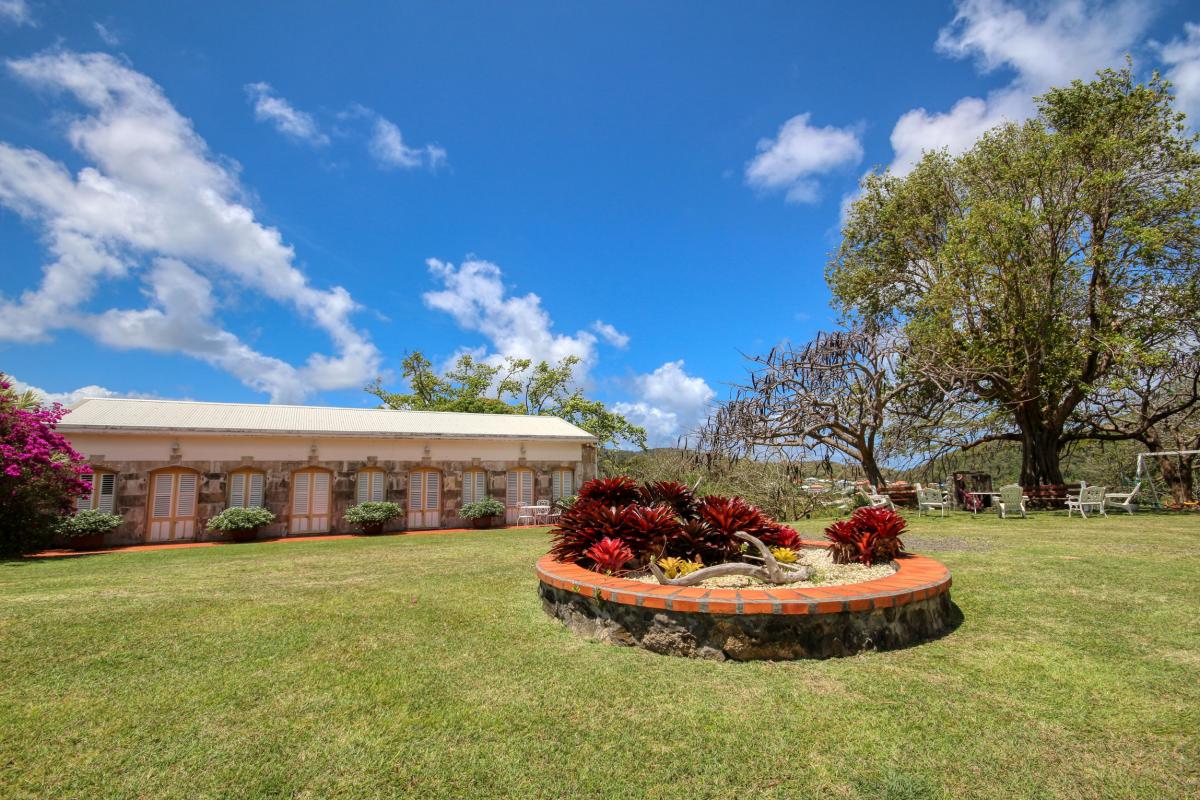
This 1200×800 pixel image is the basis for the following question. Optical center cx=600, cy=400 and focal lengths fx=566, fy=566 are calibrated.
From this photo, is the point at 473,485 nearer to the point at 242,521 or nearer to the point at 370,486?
the point at 370,486

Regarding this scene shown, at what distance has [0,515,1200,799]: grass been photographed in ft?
8.05

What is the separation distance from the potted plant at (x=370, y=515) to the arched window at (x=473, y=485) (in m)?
2.32

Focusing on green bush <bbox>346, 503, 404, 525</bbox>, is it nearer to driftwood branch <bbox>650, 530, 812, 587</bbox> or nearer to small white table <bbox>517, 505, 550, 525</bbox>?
small white table <bbox>517, 505, 550, 525</bbox>

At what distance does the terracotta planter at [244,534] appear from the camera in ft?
46.1

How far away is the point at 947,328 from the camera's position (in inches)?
577

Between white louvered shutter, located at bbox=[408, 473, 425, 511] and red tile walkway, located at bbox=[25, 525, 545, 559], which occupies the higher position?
white louvered shutter, located at bbox=[408, 473, 425, 511]

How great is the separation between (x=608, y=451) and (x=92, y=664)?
24.9 meters

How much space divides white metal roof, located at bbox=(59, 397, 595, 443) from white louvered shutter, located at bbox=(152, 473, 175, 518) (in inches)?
50.4

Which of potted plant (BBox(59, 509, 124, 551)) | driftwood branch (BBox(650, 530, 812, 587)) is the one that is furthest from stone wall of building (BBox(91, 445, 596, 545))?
driftwood branch (BBox(650, 530, 812, 587))

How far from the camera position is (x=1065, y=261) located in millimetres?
14148

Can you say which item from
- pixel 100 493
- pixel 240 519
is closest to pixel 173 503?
pixel 100 493

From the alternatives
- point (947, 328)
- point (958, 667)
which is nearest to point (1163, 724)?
point (958, 667)

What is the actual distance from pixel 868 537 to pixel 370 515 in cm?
1297

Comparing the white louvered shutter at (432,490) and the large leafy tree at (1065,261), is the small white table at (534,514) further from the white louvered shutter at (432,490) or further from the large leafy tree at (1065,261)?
the large leafy tree at (1065,261)
